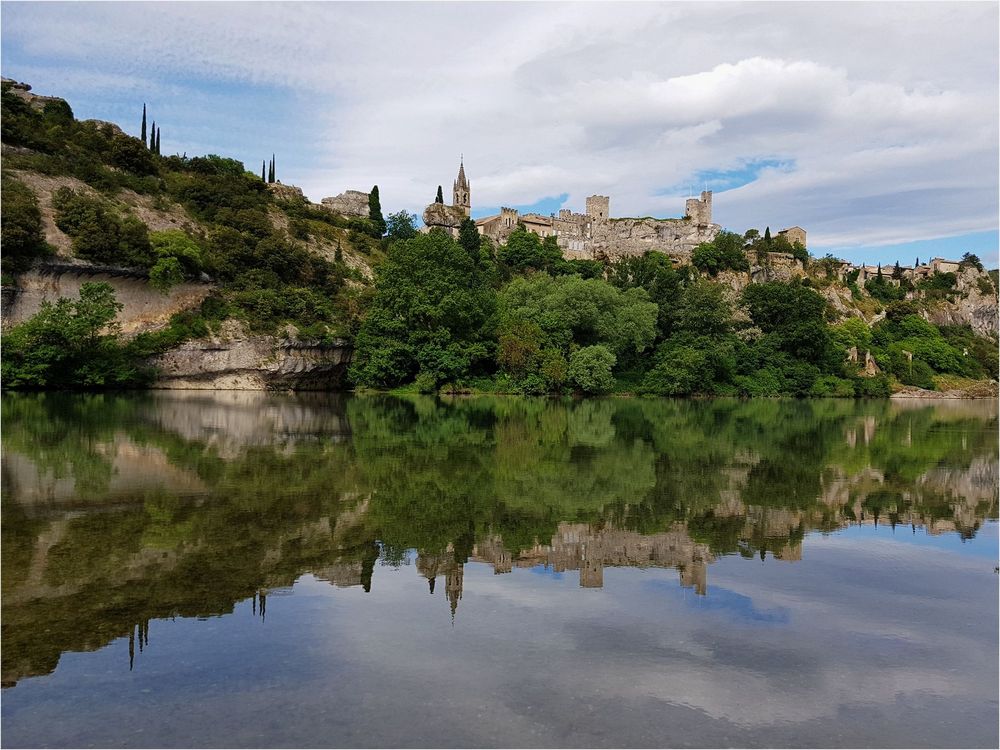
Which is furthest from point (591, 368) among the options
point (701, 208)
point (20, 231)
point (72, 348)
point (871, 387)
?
point (701, 208)

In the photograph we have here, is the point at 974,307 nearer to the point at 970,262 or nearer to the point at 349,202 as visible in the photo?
the point at 970,262

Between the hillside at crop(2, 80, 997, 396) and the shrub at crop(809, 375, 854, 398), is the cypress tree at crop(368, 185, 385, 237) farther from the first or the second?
the shrub at crop(809, 375, 854, 398)

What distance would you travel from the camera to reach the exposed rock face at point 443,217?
9525 cm

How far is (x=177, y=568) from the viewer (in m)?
7.72

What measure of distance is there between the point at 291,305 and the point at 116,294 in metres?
10.9

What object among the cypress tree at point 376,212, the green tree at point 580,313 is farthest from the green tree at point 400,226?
the green tree at point 580,313

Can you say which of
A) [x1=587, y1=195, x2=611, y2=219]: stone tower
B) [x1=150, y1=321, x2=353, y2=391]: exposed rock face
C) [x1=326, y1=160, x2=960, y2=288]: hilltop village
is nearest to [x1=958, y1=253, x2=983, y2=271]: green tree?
[x1=326, y1=160, x2=960, y2=288]: hilltop village

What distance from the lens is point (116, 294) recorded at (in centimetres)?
4547

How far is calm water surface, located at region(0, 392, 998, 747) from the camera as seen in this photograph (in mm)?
4859

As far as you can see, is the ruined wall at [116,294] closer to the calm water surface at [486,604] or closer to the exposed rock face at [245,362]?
the exposed rock face at [245,362]

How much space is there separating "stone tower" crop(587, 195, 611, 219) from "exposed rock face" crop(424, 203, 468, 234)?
31022 mm

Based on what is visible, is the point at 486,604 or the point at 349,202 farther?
the point at 349,202

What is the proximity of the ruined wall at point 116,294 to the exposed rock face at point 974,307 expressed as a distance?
95358 millimetres

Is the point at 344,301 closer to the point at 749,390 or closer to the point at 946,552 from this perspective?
the point at 749,390
